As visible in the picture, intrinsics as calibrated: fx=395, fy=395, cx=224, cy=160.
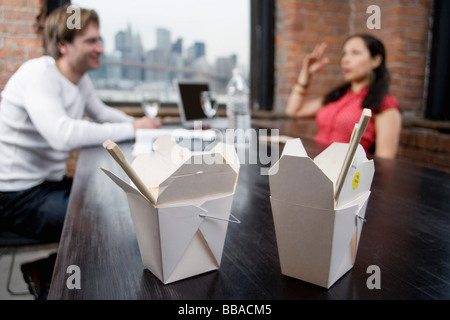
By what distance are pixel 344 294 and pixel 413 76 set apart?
2850mm

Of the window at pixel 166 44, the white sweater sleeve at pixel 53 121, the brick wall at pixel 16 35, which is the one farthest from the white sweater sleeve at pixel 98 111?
the window at pixel 166 44

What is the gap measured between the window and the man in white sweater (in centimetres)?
133

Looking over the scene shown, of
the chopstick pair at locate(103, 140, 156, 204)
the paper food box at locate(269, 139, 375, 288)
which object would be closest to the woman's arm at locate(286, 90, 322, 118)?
the paper food box at locate(269, 139, 375, 288)

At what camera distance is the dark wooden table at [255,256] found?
0.46 m

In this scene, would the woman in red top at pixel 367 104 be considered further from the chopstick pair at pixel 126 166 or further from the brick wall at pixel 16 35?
the brick wall at pixel 16 35

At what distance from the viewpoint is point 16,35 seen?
2463 mm

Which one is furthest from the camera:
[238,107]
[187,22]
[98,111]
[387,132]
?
[187,22]

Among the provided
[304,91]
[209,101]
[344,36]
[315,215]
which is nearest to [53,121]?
[209,101]

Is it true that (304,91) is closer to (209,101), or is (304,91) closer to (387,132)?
(209,101)

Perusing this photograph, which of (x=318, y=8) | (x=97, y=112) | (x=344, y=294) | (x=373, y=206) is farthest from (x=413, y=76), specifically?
(x=344, y=294)

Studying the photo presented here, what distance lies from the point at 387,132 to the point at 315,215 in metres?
1.62

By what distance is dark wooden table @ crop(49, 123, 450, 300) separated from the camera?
0.46 m
